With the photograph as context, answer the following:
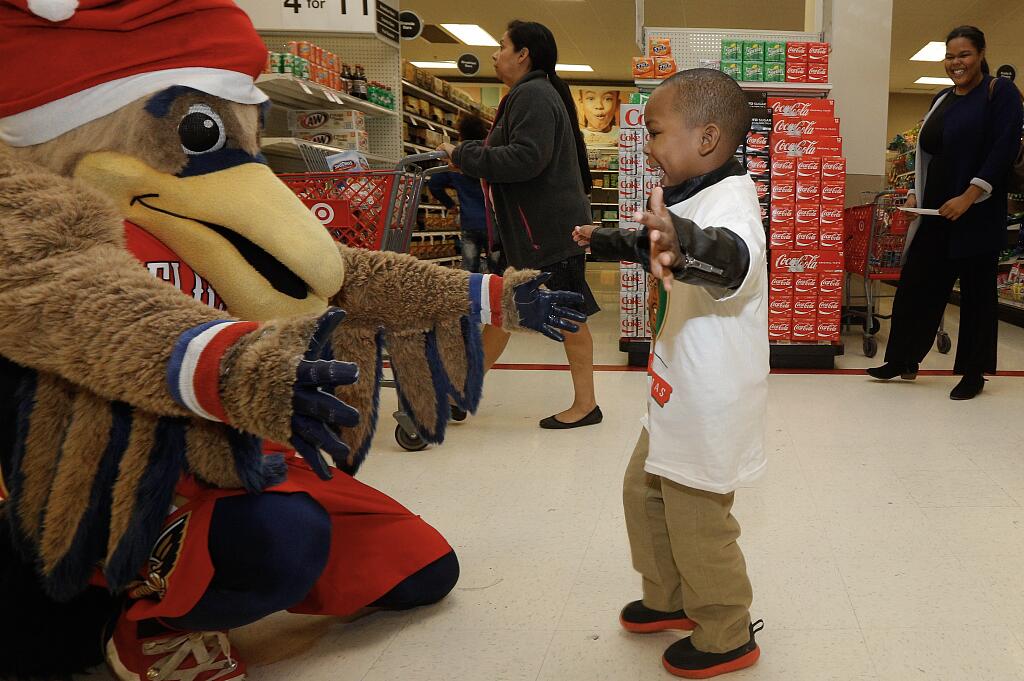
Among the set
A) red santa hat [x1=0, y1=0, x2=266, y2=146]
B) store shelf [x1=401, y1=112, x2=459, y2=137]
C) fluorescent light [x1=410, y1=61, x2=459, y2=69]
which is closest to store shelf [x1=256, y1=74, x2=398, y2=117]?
store shelf [x1=401, y1=112, x2=459, y2=137]

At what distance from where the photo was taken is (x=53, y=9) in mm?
1186

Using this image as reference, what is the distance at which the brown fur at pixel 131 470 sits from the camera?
1150 millimetres

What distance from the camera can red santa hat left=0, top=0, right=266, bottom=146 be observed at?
1.22 meters

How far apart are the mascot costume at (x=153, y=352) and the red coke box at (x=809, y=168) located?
3.08 metres

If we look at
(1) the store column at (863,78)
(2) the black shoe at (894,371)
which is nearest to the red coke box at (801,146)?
(2) the black shoe at (894,371)

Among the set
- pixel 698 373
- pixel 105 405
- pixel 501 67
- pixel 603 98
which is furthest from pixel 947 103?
pixel 603 98

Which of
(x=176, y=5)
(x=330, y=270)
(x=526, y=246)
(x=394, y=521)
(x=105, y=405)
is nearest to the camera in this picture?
(x=105, y=405)

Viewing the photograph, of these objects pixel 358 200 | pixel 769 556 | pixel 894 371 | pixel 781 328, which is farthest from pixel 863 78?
pixel 769 556

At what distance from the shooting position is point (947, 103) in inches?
141

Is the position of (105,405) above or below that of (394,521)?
above

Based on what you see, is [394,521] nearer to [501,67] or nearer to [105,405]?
[105,405]

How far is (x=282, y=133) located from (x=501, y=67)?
2734 mm

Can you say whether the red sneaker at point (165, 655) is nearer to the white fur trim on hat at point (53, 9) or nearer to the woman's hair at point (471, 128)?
the white fur trim on hat at point (53, 9)

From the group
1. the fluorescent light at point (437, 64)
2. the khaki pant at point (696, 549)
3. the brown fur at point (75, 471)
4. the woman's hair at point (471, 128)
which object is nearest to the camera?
the brown fur at point (75, 471)
